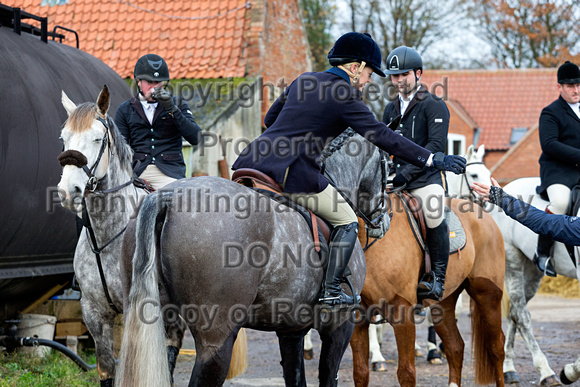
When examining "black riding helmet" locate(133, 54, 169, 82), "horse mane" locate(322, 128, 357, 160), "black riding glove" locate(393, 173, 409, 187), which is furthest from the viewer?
"black riding glove" locate(393, 173, 409, 187)

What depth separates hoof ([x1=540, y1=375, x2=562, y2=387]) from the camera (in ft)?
23.7

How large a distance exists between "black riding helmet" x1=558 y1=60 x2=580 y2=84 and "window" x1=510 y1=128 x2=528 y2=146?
25232mm

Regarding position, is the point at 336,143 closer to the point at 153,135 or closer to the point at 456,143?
the point at 153,135

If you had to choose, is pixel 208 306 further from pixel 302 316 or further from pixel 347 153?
pixel 347 153

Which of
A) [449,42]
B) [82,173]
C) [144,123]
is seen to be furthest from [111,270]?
[449,42]

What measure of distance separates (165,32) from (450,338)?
1257 cm

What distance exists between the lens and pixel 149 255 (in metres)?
3.28

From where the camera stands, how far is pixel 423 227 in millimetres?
6035

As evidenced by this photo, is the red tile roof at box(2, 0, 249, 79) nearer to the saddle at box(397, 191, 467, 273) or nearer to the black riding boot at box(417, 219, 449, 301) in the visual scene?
the saddle at box(397, 191, 467, 273)

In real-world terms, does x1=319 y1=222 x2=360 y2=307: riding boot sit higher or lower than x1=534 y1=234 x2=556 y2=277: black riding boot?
higher

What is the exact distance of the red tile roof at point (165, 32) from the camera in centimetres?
1605

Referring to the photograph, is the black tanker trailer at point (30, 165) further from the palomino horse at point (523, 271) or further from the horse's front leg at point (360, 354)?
the palomino horse at point (523, 271)

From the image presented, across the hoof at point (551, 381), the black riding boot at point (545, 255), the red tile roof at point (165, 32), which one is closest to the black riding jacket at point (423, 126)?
the black riding boot at point (545, 255)

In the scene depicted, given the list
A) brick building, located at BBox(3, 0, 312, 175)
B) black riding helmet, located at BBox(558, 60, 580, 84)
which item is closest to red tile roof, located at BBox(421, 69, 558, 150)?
brick building, located at BBox(3, 0, 312, 175)
